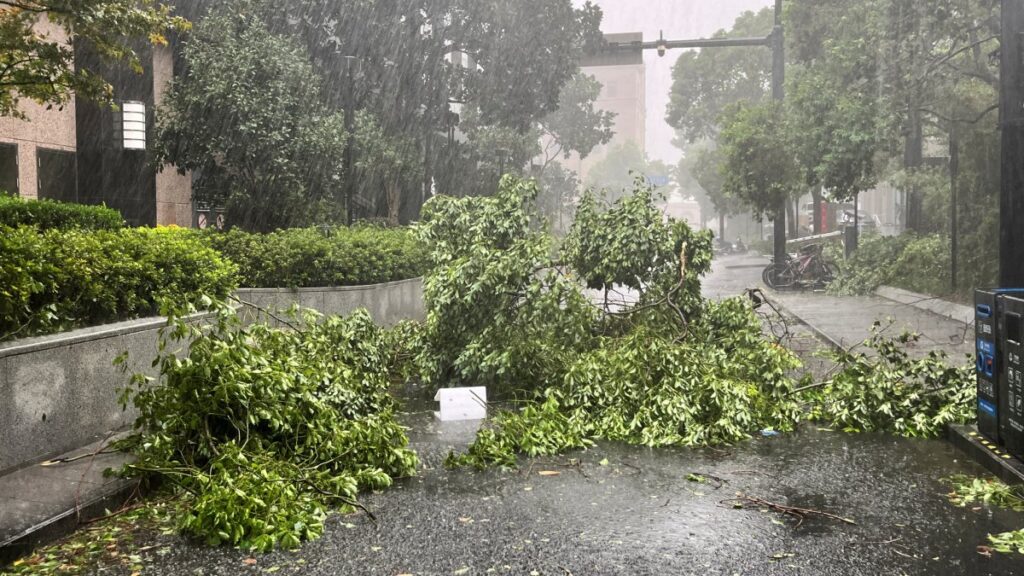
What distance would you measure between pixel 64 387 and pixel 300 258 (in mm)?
6169

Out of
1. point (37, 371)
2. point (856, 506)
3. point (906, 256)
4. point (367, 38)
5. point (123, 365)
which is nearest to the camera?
point (856, 506)

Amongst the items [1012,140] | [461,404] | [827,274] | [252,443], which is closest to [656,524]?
[252,443]

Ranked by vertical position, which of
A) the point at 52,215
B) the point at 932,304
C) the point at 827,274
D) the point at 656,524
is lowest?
the point at 656,524

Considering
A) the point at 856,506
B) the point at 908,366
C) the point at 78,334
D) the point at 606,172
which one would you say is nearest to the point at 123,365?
the point at 78,334

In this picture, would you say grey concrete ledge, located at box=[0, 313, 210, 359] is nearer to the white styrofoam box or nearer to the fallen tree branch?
the white styrofoam box

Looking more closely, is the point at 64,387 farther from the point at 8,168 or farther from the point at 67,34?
the point at 8,168

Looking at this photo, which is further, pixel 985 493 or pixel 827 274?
pixel 827 274

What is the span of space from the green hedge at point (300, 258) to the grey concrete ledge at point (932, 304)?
30.2 feet

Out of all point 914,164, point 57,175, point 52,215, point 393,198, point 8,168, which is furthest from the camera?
point 393,198

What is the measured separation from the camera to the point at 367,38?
28547 millimetres

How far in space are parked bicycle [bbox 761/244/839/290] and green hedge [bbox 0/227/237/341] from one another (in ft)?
68.8

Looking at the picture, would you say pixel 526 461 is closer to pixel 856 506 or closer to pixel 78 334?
pixel 856 506

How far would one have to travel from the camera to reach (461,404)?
9609 millimetres

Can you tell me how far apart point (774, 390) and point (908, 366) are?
4.51 feet
